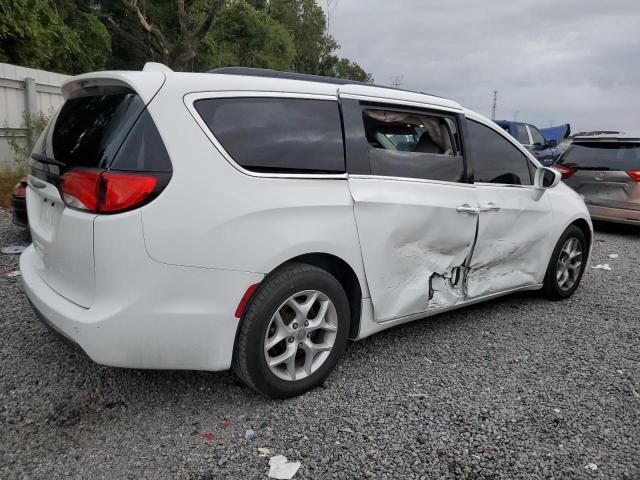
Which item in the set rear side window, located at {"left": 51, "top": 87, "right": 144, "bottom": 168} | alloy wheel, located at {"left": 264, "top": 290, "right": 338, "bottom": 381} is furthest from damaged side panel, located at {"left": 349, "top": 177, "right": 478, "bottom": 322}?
rear side window, located at {"left": 51, "top": 87, "right": 144, "bottom": 168}

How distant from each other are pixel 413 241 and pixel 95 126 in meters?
1.91

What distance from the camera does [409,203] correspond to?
319 centimetres

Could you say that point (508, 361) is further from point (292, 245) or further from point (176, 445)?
point (176, 445)

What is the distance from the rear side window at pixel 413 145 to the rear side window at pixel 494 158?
195mm

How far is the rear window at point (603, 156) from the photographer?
7746mm

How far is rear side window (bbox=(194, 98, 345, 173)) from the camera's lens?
2566mm

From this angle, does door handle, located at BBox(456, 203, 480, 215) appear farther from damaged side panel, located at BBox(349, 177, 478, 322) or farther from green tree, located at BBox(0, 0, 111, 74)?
green tree, located at BBox(0, 0, 111, 74)

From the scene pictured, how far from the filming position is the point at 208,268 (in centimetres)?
241

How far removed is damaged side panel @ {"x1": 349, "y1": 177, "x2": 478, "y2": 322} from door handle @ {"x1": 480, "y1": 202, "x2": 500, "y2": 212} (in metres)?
0.09

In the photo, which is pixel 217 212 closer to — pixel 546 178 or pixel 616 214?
pixel 546 178

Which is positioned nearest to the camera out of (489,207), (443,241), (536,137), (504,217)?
(443,241)

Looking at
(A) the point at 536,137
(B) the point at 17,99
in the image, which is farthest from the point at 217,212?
(A) the point at 536,137

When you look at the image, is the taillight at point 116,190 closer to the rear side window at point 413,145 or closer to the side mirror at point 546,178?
the rear side window at point 413,145

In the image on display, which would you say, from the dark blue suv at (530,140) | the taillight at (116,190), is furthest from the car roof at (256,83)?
the dark blue suv at (530,140)
